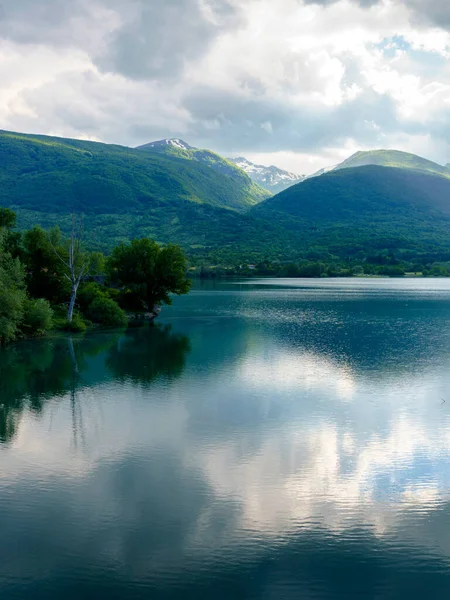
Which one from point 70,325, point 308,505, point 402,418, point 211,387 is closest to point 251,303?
point 70,325

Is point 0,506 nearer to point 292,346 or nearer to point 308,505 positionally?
point 308,505

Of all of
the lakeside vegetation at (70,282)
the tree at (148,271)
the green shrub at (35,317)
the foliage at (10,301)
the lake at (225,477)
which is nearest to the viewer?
the lake at (225,477)

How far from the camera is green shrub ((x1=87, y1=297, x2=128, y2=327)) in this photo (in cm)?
7038

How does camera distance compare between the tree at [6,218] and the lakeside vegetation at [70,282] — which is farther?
the tree at [6,218]

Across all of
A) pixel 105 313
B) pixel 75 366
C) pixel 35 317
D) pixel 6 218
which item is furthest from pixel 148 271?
Answer: pixel 75 366

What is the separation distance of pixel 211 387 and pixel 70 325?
30.8 meters

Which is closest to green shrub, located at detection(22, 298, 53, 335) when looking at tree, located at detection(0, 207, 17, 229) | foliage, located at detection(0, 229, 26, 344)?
foliage, located at detection(0, 229, 26, 344)

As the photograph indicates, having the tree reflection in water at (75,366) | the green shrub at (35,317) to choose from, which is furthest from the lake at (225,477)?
the green shrub at (35,317)

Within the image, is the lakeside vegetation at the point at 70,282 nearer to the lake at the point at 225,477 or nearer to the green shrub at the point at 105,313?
the green shrub at the point at 105,313

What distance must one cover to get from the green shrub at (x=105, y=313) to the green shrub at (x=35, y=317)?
11.8 metres

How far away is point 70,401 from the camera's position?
34.5 metres

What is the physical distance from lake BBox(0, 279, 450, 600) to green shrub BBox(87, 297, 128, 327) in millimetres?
21123

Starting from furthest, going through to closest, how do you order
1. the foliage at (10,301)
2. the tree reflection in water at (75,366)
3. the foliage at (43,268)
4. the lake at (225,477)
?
the foliage at (43,268), the foliage at (10,301), the tree reflection in water at (75,366), the lake at (225,477)

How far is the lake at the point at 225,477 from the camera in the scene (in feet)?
50.7
